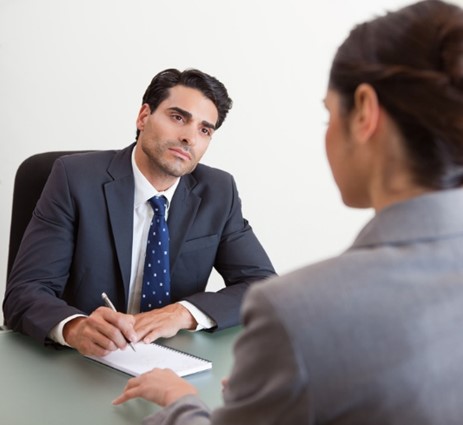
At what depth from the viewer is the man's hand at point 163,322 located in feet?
5.56

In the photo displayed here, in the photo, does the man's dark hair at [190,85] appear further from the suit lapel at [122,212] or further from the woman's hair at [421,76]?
the woman's hair at [421,76]

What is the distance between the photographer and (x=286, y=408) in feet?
2.48

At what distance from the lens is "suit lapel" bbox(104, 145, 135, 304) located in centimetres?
207

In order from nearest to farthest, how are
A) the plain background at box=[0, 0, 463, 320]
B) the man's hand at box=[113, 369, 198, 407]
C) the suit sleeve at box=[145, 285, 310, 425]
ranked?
the suit sleeve at box=[145, 285, 310, 425] < the man's hand at box=[113, 369, 198, 407] < the plain background at box=[0, 0, 463, 320]

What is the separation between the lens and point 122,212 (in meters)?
2.10

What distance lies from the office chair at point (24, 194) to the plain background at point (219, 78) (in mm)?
823

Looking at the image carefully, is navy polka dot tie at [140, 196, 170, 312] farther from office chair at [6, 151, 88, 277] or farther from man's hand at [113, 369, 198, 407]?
man's hand at [113, 369, 198, 407]

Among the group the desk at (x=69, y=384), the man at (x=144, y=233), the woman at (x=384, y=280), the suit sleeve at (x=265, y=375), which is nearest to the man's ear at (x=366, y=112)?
the woman at (x=384, y=280)

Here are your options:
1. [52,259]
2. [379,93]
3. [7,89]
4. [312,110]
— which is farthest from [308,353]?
[312,110]

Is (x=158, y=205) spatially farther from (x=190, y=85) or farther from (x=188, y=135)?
(x=190, y=85)

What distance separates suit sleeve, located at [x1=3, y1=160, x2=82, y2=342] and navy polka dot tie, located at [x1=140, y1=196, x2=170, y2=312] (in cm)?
24

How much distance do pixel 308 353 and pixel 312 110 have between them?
310 centimetres

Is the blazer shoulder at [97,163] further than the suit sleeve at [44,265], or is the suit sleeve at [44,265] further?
the blazer shoulder at [97,163]

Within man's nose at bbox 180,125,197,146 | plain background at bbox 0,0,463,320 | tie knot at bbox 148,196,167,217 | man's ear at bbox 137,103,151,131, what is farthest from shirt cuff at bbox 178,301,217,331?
plain background at bbox 0,0,463,320
